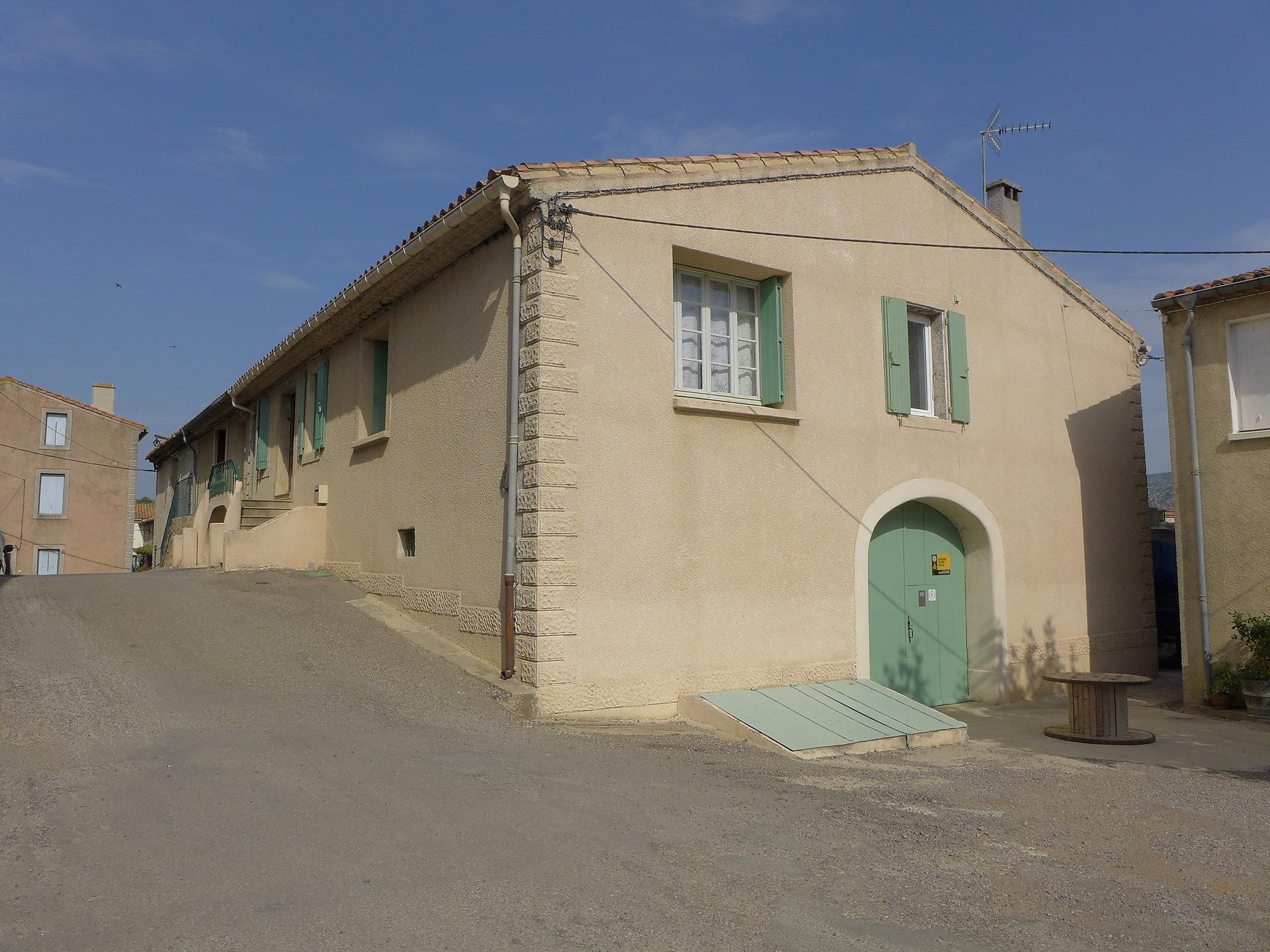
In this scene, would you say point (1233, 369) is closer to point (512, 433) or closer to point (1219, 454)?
point (1219, 454)

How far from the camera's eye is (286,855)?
4.12m

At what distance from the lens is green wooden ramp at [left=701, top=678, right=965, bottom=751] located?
25.4ft

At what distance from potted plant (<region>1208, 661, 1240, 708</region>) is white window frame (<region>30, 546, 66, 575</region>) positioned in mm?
32515

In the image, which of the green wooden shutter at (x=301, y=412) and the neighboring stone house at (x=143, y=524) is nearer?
the green wooden shutter at (x=301, y=412)

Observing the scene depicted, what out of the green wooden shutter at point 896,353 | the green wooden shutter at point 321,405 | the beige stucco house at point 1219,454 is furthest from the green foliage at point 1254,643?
the green wooden shutter at point 321,405

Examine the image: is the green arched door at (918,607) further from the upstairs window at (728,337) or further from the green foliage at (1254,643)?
the green foliage at (1254,643)

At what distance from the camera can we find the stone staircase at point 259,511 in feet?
47.9

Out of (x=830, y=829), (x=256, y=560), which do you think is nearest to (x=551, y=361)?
(x=830, y=829)

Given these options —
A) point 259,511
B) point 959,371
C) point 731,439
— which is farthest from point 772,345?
point 259,511

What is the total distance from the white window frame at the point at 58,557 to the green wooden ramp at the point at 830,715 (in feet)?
98.4

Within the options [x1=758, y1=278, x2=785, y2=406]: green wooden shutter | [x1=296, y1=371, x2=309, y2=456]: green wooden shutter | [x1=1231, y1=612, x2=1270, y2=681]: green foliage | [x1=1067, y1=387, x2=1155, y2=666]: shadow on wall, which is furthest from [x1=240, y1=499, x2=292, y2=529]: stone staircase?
[x1=1231, y1=612, x2=1270, y2=681]: green foliage

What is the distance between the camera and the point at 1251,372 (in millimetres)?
10664

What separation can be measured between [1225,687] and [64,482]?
1305 inches

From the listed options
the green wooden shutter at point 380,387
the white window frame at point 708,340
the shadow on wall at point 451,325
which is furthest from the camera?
the green wooden shutter at point 380,387
